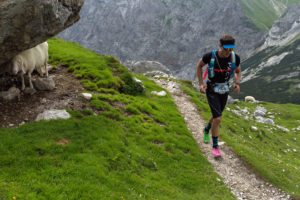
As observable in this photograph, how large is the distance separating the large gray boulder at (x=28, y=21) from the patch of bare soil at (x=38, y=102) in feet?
8.90

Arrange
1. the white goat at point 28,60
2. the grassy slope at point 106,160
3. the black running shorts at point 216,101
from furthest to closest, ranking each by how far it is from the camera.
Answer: the white goat at point 28,60
the black running shorts at point 216,101
the grassy slope at point 106,160

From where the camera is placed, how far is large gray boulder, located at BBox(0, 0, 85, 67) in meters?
9.30

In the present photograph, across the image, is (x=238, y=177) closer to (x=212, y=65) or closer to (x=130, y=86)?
(x=212, y=65)

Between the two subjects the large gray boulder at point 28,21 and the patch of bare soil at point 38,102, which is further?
the patch of bare soil at point 38,102

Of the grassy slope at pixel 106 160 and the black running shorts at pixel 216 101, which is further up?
the black running shorts at pixel 216 101

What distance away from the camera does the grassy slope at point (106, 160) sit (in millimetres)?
7691

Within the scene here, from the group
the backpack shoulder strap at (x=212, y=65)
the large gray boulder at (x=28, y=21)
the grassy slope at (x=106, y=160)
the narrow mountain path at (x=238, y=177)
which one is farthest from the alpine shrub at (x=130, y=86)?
the backpack shoulder strap at (x=212, y=65)

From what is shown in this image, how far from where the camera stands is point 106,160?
9906 millimetres

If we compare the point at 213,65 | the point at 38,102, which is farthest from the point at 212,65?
the point at 38,102

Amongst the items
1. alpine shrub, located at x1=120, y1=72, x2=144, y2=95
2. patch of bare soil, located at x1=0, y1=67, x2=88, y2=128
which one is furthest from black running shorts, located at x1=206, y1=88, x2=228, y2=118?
alpine shrub, located at x1=120, y1=72, x2=144, y2=95

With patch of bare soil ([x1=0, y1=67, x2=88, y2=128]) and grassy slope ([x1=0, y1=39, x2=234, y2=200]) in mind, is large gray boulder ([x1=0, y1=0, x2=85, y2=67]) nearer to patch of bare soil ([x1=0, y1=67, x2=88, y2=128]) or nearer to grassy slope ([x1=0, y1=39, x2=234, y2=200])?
patch of bare soil ([x1=0, y1=67, x2=88, y2=128])

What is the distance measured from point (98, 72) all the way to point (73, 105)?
24.7 feet

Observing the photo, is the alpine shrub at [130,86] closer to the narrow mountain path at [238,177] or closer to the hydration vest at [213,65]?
the narrow mountain path at [238,177]

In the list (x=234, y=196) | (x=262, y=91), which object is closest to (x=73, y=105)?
(x=234, y=196)
